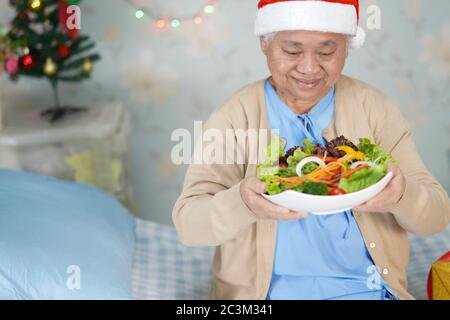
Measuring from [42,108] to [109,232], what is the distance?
26.4 inches

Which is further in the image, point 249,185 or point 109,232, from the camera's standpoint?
point 109,232

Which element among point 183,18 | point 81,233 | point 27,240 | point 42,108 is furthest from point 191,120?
point 27,240

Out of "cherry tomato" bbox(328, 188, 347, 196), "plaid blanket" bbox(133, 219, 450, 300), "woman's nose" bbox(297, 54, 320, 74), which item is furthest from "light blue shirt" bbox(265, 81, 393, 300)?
"plaid blanket" bbox(133, 219, 450, 300)

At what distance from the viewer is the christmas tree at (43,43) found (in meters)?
1.74

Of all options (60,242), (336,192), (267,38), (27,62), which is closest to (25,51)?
(27,62)

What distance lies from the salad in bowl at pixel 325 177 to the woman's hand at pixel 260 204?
1 centimetres

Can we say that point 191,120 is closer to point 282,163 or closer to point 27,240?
point 27,240

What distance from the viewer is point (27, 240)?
128 centimetres

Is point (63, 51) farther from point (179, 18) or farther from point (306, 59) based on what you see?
point (306, 59)

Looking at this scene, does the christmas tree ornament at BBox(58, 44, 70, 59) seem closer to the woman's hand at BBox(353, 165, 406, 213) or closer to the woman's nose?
the woman's nose

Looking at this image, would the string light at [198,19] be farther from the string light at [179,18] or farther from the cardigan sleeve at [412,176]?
the cardigan sleeve at [412,176]

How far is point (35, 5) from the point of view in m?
1.72
